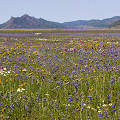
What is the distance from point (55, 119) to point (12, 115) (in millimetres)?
1260

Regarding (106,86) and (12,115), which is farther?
(106,86)

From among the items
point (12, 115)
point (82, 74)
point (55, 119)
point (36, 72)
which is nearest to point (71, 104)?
point (55, 119)

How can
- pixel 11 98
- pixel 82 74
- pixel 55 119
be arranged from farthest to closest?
pixel 82 74 < pixel 11 98 < pixel 55 119

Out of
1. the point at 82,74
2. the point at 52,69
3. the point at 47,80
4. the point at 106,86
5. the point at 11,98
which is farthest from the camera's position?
the point at 52,69

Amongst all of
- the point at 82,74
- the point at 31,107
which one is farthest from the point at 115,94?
the point at 31,107

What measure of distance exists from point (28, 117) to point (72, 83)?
7.47 feet

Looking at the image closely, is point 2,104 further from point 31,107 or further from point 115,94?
point 115,94

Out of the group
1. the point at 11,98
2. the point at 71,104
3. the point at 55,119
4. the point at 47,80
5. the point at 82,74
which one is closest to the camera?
the point at 55,119

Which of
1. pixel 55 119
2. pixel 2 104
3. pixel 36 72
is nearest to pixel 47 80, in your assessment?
pixel 36 72

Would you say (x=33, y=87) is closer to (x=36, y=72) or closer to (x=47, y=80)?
(x=47, y=80)

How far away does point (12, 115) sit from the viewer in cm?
466

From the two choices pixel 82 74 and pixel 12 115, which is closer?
pixel 12 115

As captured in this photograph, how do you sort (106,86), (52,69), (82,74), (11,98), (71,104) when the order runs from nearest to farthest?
(71,104) < (11,98) < (106,86) < (82,74) < (52,69)

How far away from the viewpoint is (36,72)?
7.74m
